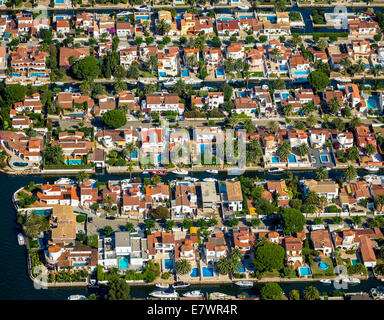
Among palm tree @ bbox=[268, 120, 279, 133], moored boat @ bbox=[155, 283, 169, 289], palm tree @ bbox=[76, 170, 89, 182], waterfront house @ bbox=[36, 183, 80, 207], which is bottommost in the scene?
moored boat @ bbox=[155, 283, 169, 289]

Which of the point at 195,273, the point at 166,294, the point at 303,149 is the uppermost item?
the point at 303,149

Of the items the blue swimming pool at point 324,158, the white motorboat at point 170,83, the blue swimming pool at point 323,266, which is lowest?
the blue swimming pool at point 323,266

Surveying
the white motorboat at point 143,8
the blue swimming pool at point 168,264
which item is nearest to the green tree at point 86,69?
the white motorboat at point 143,8

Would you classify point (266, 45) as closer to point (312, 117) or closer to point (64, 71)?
point (312, 117)

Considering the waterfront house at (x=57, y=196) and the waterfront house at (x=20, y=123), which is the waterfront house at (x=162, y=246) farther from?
the waterfront house at (x=20, y=123)

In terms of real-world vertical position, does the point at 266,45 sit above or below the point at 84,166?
above

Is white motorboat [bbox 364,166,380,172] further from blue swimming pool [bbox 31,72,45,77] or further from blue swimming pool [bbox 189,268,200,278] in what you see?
blue swimming pool [bbox 31,72,45,77]

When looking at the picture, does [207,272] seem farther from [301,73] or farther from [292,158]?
[301,73]

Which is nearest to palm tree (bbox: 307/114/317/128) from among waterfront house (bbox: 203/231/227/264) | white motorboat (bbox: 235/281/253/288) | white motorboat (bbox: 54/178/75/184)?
waterfront house (bbox: 203/231/227/264)

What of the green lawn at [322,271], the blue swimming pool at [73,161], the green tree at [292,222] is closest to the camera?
the green lawn at [322,271]

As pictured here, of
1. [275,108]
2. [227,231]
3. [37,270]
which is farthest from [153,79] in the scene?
[37,270]

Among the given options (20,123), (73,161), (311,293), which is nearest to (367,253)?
(311,293)
